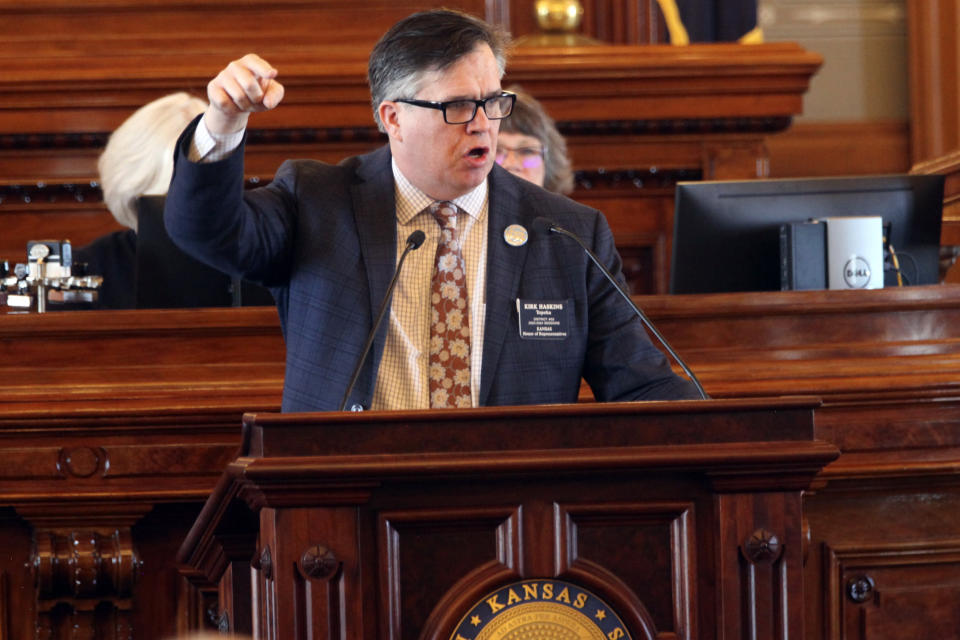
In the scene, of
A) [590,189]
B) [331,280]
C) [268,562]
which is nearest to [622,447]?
[268,562]

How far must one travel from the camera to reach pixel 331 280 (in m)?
2.07

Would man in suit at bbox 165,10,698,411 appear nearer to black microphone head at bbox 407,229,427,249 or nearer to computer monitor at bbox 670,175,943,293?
black microphone head at bbox 407,229,427,249

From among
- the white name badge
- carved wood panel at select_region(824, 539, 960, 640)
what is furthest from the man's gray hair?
carved wood panel at select_region(824, 539, 960, 640)

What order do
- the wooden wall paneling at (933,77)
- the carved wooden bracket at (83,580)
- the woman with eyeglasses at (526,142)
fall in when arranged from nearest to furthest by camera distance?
the carved wooden bracket at (83,580) < the woman with eyeglasses at (526,142) < the wooden wall paneling at (933,77)

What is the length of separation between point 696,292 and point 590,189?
121cm

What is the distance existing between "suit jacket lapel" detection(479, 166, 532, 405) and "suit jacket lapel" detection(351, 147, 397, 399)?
0.15 meters

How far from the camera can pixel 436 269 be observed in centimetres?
213

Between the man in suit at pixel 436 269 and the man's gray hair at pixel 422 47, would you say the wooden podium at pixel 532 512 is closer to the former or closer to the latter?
the man in suit at pixel 436 269

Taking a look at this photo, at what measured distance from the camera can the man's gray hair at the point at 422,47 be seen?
2072 mm

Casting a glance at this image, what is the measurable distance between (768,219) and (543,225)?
1.05 metres

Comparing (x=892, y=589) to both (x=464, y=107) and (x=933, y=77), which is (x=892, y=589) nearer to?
(x=464, y=107)

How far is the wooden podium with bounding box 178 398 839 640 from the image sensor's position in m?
1.45

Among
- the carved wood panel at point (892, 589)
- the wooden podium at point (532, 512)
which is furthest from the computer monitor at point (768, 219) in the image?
the wooden podium at point (532, 512)

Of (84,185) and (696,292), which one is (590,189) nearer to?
(696,292)
